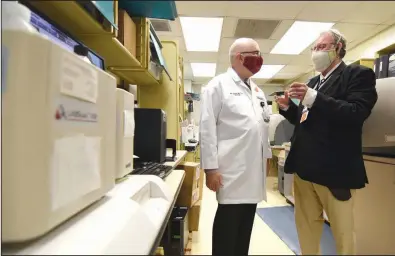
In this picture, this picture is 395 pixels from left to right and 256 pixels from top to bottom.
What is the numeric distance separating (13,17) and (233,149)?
112 centimetres

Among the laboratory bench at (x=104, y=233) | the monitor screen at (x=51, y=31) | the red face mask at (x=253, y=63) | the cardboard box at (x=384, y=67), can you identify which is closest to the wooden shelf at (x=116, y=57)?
the monitor screen at (x=51, y=31)

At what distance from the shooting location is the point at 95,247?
41 cm

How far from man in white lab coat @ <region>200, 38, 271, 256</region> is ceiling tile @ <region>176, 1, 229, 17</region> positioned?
95 centimetres

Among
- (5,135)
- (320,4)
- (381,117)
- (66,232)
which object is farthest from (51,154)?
→ (381,117)

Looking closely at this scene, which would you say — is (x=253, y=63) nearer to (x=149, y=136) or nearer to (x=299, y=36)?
(x=299, y=36)

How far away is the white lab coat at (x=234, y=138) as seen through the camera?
1350mm

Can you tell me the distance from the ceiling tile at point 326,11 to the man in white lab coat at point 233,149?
0.94 metres

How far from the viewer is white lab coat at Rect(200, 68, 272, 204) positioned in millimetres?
1350

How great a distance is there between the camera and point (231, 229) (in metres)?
1.41

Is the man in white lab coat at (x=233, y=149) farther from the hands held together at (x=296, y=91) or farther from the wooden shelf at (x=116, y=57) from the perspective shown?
the hands held together at (x=296, y=91)

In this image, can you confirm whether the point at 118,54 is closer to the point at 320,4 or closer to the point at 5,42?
the point at 5,42

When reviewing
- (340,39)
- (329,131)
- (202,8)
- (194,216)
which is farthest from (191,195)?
(202,8)

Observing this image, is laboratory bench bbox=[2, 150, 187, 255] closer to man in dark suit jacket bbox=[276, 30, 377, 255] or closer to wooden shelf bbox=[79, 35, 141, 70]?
man in dark suit jacket bbox=[276, 30, 377, 255]

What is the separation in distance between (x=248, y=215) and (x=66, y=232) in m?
1.17
